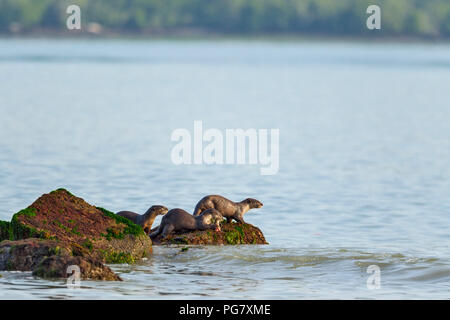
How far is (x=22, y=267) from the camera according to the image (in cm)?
1266

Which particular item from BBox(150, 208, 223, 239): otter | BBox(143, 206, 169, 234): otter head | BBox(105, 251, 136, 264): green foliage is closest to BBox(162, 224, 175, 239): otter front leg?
BBox(150, 208, 223, 239): otter

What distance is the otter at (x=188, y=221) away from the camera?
14859 mm

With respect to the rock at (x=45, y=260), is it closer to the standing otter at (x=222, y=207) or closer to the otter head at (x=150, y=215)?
the otter head at (x=150, y=215)

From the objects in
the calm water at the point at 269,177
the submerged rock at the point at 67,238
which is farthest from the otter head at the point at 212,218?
the submerged rock at the point at 67,238

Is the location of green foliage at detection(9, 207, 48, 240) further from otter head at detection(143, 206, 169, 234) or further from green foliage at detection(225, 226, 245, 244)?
green foliage at detection(225, 226, 245, 244)

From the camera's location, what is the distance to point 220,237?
15.2m

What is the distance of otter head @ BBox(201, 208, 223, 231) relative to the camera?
15.0m

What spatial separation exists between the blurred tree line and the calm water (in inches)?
3459

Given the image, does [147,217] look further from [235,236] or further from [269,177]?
[269,177]

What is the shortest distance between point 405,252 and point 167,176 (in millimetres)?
10294

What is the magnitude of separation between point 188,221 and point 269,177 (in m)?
11.9

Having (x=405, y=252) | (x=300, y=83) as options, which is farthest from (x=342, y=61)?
(x=405, y=252)

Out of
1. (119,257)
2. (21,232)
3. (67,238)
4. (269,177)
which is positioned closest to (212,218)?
(119,257)

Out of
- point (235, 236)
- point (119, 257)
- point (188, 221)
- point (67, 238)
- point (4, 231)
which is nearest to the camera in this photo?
point (67, 238)
